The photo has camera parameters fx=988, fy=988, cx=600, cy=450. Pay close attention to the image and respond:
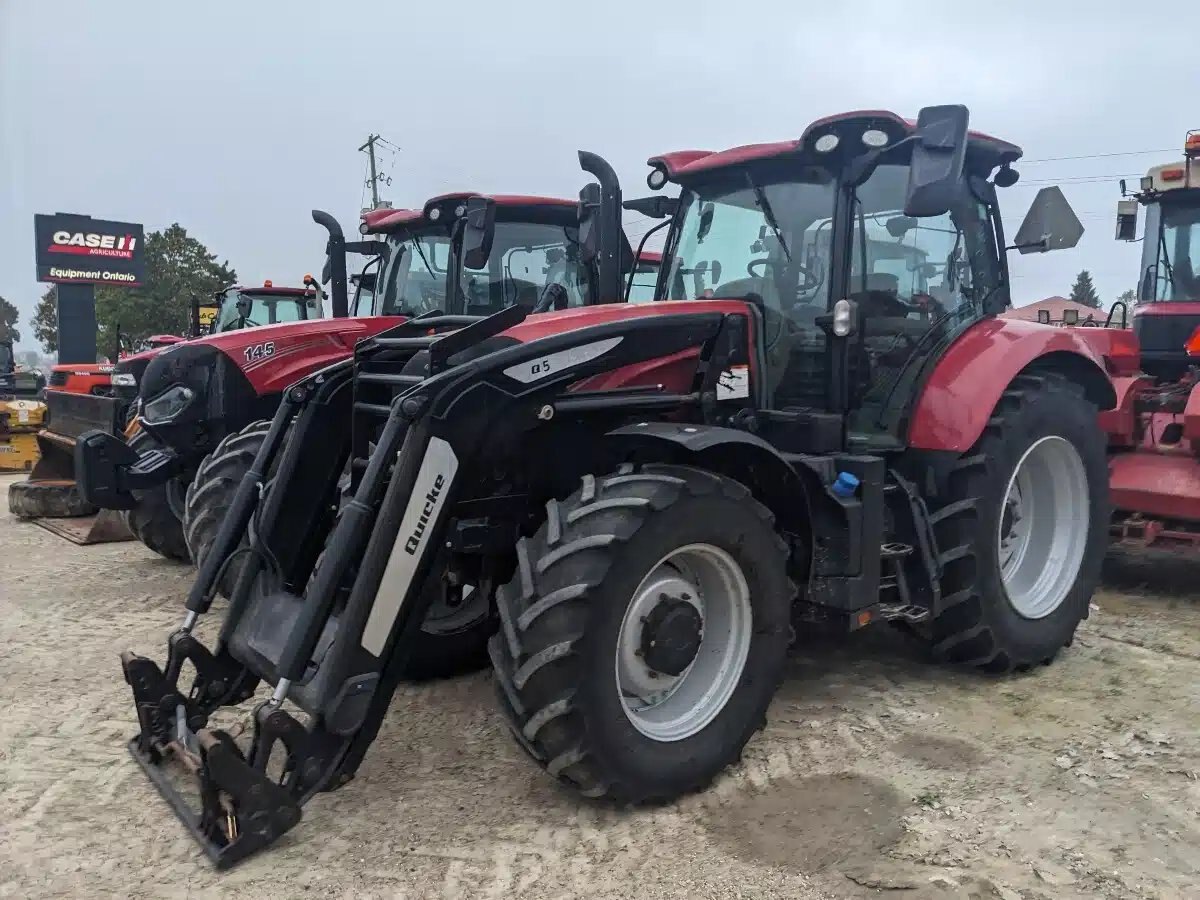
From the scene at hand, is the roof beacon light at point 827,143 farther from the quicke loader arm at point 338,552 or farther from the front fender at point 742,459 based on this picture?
the front fender at point 742,459

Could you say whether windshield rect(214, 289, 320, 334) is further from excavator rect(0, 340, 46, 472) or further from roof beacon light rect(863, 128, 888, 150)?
roof beacon light rect(863, 128, 888, 150)

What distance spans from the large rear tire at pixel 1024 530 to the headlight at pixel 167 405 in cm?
440

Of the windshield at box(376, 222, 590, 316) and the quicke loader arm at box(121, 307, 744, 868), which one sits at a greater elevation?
the windshield at box(376, 222, 590, 316)

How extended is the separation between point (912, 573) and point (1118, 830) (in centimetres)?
138

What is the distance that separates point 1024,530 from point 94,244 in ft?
96.4

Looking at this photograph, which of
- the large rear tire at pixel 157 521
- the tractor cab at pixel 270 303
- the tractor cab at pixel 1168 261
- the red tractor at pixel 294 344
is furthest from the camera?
the tractor cab at pixel 270 303

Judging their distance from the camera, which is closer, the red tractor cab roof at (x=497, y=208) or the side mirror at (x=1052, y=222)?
the side mirror at (x=1052, y=222)

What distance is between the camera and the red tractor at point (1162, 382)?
5.81 m

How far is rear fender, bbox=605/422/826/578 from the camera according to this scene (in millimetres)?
3426

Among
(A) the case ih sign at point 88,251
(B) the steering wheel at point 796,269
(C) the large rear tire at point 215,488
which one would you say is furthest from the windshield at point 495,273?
(A) the case ih sign at point 88,251

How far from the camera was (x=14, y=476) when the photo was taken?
14258mm

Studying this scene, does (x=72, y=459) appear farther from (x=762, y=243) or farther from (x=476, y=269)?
(x=762, y=243)

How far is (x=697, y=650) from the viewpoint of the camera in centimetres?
347

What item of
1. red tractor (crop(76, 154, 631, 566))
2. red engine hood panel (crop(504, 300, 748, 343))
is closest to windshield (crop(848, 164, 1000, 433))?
red engine hood panel (crop(504, 300, 748, 343))
